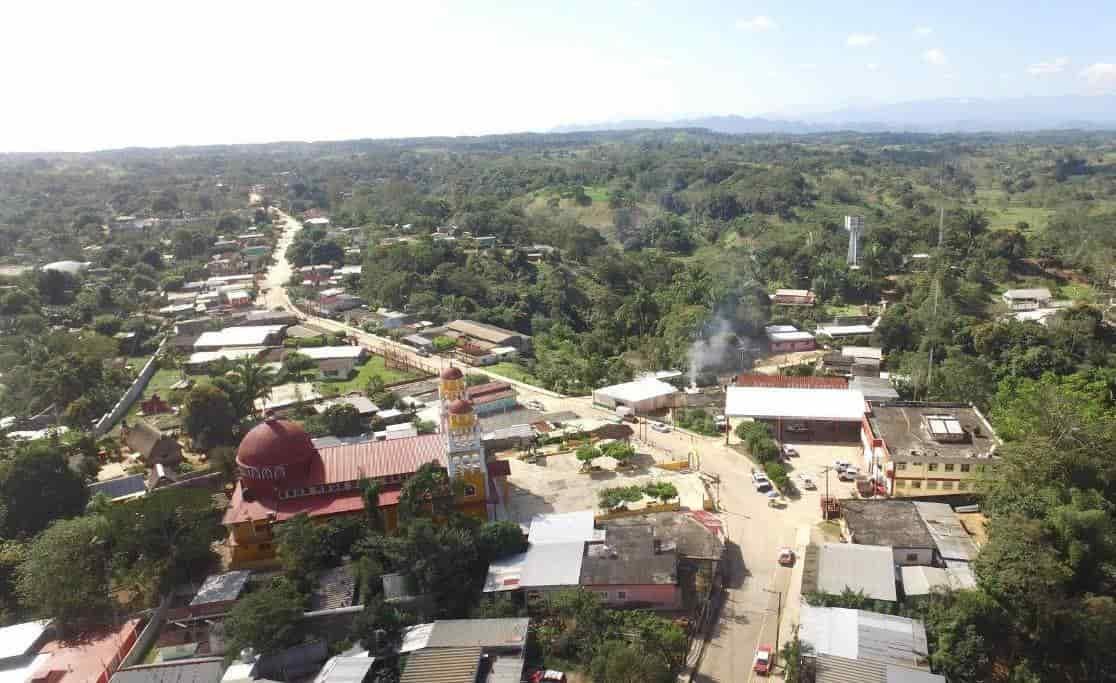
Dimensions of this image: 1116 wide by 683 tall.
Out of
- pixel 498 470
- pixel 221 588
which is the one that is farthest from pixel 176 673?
pixel 498 470

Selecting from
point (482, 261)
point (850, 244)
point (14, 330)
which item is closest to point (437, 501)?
point (14, 330)

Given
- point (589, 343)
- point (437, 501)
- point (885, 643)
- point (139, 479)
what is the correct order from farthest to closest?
point (589, 343) → point (139, 479) → point (437, 501) → point (885, 643)

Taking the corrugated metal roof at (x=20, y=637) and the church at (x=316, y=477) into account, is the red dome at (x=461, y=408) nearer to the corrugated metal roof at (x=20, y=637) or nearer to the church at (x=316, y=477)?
the church at (x=316, y=477)

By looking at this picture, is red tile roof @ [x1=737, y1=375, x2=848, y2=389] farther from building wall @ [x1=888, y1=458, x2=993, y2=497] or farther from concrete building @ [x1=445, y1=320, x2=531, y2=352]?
concrete building @ [x1=445, y1=320, x2=531, y2=352]

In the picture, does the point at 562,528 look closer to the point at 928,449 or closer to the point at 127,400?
the point at 928,449

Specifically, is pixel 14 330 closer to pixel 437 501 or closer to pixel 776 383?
pixel 437 501
